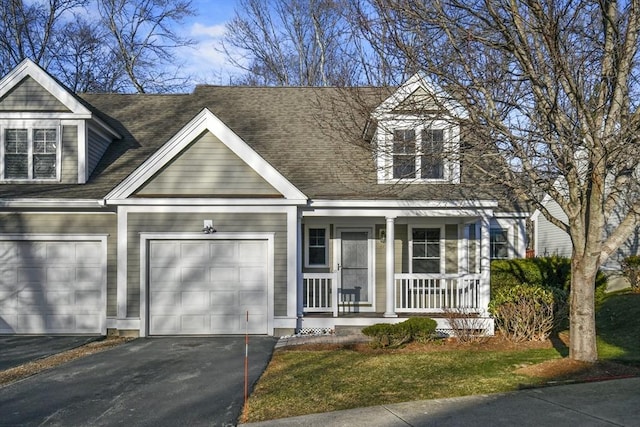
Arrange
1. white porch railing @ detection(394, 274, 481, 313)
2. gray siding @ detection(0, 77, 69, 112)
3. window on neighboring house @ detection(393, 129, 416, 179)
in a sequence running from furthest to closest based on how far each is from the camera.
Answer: gray siding @ detection(0, 77, 69, 112)
white porch railing @ detection(394, 274, 481, 313)
window on neighboring house @ detection(393, 129, 416, 179)

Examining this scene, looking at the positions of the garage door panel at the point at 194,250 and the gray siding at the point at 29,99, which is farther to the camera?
the gray siding at the point at 29,99

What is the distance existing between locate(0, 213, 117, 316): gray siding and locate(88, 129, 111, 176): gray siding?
178cm

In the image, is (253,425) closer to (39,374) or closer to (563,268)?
(39,374)

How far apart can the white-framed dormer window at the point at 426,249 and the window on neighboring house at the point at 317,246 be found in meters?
2.26

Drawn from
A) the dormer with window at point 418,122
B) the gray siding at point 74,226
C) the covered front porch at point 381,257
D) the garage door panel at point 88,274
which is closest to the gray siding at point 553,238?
the covered front porch at point 381,257

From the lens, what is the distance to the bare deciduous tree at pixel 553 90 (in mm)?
8742

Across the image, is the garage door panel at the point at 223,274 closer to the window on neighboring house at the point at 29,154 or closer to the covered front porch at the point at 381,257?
the covered front porch at the point at 381,257

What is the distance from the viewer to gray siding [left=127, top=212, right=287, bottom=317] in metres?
13.5

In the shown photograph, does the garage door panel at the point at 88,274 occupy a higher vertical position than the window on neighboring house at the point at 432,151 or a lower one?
lower

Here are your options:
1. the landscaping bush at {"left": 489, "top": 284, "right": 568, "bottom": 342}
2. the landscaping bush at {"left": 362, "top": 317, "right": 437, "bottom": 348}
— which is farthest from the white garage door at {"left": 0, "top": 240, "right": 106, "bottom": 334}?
the landscaping bush at {"left": 489, "top": 284, "right": 568, "bottom": 342}

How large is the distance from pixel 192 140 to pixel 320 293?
455cm

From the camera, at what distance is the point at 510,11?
8797 mm

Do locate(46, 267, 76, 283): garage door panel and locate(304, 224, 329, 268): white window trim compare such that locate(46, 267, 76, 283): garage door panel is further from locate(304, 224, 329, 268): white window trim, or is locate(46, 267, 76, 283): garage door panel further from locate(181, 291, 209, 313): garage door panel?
locate(304, 224, 329, 268): white window trim

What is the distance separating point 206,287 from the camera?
13688mm
